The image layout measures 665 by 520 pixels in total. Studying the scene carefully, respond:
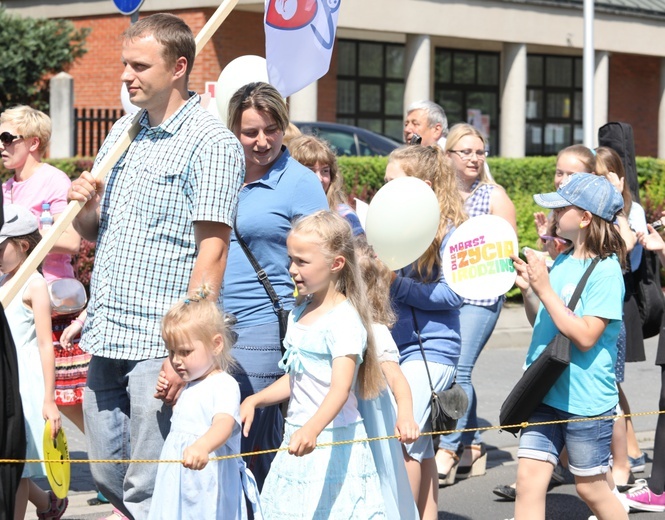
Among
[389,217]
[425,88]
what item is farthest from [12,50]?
[389,217]

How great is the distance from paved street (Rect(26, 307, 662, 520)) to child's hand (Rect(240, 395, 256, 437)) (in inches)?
79.7

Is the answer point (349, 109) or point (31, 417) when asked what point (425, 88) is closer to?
point (349, 109)

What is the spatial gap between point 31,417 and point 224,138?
203 centimetres

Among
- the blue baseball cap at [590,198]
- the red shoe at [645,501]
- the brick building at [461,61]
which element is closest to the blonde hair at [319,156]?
the blue baseball cap at [590,198]

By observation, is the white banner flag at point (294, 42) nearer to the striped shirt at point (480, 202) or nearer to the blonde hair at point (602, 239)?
the blonde hair at point (602, 239)

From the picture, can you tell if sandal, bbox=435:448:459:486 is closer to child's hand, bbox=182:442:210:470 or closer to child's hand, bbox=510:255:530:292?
child's hand, bbox=510:255:530:292

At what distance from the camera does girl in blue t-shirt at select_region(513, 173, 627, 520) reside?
194 inches

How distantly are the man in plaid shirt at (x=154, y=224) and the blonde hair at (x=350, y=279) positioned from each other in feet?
1.07

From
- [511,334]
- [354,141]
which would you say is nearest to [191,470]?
Answer: [511,334]

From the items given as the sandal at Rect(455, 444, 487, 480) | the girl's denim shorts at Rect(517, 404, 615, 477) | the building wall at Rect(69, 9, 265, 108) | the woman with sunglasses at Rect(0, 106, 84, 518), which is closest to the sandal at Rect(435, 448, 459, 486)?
the sandal at Rect(455, 444, 487, 480)

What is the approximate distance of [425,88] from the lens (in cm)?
2325

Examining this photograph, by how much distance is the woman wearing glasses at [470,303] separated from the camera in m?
6.70

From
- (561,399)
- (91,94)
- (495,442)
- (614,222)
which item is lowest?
(495,442)

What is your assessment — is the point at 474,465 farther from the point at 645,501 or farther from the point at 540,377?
the point at 540,377
